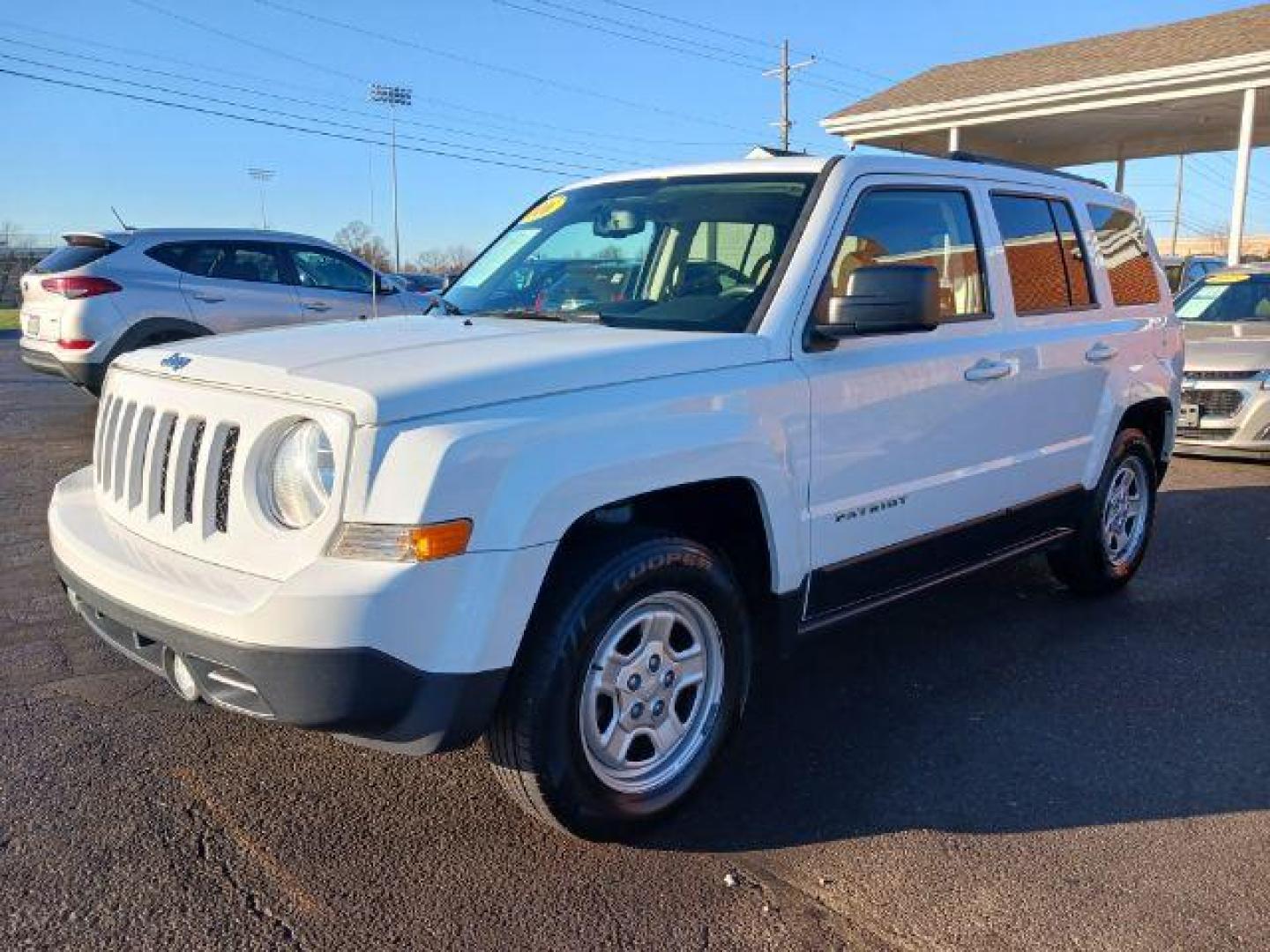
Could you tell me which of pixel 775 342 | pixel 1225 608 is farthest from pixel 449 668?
pixel 1225 608

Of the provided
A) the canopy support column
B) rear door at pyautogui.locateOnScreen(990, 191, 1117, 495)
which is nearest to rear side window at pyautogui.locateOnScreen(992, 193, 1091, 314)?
rear door at pyautogui.locateOnScreen(990, 191, 1117, 495)

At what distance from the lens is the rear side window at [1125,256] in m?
5.13

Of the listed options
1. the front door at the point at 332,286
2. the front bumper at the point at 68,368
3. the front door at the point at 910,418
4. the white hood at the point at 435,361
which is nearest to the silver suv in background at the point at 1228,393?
the front door at the point at 910,418

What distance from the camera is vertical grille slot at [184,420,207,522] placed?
2.88 m

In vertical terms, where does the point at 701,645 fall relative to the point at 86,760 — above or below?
above

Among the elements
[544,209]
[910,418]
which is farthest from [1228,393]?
[544,209]

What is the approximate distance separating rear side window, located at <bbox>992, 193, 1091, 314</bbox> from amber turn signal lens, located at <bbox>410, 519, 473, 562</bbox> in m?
2.80

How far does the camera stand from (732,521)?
11.0ft

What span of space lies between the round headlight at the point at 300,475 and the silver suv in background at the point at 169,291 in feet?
21.5

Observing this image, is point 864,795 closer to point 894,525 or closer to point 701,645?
point 701,645

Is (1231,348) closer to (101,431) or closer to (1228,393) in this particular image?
(1228,393)

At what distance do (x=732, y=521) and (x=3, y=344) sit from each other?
22149 mm

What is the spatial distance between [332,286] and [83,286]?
2.32m

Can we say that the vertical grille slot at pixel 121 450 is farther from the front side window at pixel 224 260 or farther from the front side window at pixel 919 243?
the front side window at pixel 224 260
